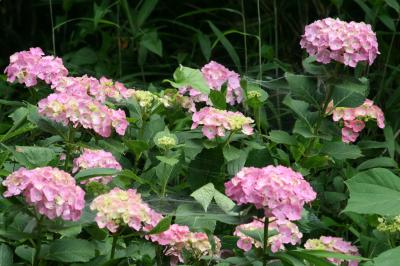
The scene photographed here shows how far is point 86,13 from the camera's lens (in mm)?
3832

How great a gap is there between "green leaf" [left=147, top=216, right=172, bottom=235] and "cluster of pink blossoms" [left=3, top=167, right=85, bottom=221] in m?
0.15

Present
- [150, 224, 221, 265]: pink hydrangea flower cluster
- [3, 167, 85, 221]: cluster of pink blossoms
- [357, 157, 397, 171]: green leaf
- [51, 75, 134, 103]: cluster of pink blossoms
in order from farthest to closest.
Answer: [357, 157, 397, 171]: green leaf
[51, 75, 134, 103]: cluster of pink blossoms
[150, 224, 221, 265]: pink hydrangea flower cluster
[3, 167, 85, 221]: cluster of pink blossoms

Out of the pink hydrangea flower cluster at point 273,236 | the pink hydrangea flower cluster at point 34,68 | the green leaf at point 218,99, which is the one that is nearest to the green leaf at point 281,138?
the green leaf at point 218,99

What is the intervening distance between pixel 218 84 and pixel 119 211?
97 cm

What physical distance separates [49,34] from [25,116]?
1.98m

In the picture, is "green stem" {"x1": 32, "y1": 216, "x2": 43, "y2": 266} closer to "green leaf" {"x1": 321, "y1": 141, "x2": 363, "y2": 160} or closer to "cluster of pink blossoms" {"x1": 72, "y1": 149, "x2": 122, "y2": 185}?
"cluster of pink blossoms" {"x1": 72, "y1": 149, "x2": 122, "y2": 185}

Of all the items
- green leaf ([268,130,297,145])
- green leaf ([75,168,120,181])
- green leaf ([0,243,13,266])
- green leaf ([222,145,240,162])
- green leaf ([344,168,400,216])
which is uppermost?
green leaf ([75,168,120,181])

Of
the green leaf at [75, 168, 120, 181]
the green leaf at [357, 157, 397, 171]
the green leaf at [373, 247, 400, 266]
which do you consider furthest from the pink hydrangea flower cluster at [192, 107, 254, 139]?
the green leaf at [357, 157, 397, 171]

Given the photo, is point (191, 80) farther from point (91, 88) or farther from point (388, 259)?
point (388, 259)

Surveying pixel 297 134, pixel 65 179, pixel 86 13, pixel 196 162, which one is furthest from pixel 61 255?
pixel 86 13

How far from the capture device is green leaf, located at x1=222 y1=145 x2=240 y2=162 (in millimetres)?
2059

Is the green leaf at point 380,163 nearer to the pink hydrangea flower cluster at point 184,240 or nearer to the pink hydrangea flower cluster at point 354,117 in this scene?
the pink hydrangea flower cluster at point 354,117

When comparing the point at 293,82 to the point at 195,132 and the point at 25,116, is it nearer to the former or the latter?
the point at 195,132

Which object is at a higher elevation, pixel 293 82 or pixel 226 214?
pixel 293 82
